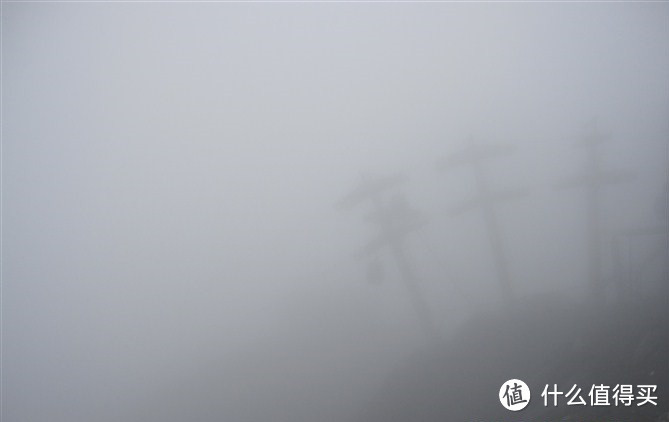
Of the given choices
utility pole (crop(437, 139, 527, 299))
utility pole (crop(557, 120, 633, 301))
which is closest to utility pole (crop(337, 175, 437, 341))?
utility pole (crop(437, 139, 527, 299))

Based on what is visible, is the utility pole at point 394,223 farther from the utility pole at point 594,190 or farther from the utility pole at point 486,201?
the utility pole at point 594,190

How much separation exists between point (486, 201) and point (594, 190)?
34 cm

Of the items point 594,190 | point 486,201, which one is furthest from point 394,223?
point 594,190

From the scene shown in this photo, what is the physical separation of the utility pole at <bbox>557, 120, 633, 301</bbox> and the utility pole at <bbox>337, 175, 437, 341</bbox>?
19.0 inches

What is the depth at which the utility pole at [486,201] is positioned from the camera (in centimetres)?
118

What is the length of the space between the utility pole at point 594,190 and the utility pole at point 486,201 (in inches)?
8.8

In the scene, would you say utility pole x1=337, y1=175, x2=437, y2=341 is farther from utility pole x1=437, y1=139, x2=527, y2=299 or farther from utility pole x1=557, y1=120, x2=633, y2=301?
utility pole x1=557, y1=120, x2=633, y2=301

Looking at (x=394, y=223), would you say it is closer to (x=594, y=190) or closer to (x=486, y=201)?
(x=486, y=201)

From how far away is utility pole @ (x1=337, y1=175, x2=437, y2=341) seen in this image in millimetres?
1143

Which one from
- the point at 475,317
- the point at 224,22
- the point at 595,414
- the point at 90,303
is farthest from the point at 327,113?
the point at 595,414

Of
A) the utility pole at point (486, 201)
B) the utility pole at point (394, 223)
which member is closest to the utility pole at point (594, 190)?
the utility pole at point (486, 201)

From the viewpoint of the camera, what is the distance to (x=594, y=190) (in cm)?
122

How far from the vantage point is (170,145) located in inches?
46.6

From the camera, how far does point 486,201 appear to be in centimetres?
119
